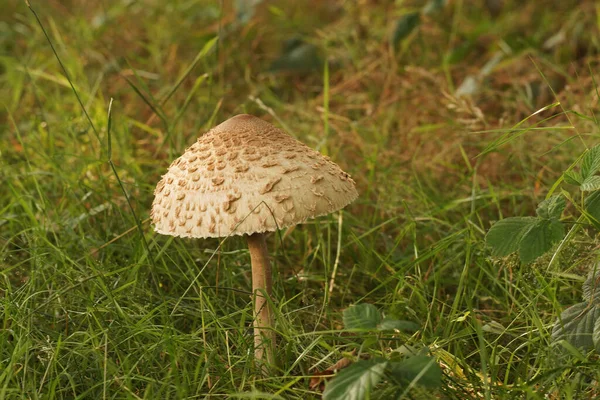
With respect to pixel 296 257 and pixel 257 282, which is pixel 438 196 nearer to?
pixel 296 257

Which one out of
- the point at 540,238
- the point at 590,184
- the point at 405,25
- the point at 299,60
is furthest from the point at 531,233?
the point at 299,60

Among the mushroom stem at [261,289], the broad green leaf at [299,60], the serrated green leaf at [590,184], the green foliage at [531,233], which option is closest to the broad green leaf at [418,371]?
Result: the green foliage at [531,233]

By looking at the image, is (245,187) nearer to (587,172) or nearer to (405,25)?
(587,172)

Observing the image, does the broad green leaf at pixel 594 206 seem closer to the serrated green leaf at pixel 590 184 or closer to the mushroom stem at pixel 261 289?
the serrated green leaf at pixel 590 184

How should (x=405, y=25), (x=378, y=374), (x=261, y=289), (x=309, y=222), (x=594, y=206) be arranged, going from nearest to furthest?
(x=378, y=374) → (x=594, y=206) → (x=261, y=289) → (x=309, y=222) → (x=405, y=25)

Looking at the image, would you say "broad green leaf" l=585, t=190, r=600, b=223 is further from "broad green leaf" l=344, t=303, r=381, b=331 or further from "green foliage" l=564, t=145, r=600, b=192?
"broad green leaf" l=344, t=303, r=381, b=331

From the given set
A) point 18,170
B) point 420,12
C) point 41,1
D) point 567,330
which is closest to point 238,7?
point 420,12
